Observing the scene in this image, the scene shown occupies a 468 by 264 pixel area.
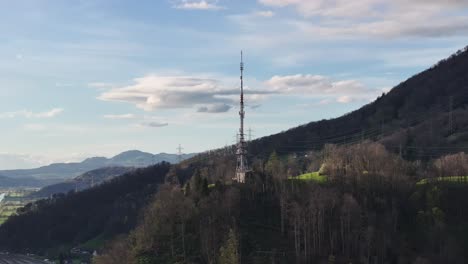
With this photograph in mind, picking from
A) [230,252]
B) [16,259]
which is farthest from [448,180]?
[16,259]

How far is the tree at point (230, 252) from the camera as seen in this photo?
59469 mm

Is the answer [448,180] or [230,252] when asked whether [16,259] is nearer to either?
[230,252]

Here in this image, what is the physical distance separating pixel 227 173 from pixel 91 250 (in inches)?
2800

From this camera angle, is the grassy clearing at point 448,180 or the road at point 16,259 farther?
the road at point 16,259

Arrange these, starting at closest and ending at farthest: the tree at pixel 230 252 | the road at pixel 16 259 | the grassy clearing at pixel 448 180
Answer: the tree at pixel 230 252 < the grassy clearing at pixel 448 180 < the road at pixel 16 259

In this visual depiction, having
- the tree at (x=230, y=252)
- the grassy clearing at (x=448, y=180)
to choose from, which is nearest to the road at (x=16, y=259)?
the grassy clearing at (x=448, y=180)

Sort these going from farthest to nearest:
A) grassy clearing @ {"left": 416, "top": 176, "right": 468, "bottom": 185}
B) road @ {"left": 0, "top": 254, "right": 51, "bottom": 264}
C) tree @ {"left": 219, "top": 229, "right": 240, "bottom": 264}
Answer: road @ {"left": 0, "top": 254, "right": 51, "bottom": 264} → grassy clearing @ {"left": 416, "top": 176, "right": 468, "bottom": 185} → tree @ {"left": 219, "top": 229, "right": 240, "bottom": 264}

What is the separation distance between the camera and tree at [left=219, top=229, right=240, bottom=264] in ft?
195

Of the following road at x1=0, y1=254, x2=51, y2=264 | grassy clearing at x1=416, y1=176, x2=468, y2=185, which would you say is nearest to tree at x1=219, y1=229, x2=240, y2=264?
grassy clearing at x1=416, y1=176, x2=468, y2=185

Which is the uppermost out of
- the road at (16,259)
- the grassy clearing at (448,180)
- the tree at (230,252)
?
the grassy clearing at (448,180)

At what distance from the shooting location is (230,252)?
59812mm

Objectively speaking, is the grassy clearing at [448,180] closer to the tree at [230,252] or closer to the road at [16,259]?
the tree at [230,252]

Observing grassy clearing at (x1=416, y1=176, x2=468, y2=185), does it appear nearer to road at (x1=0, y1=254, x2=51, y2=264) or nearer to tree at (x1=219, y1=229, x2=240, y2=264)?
tree at (x1=219, y1=229, x2=240, y2=264)

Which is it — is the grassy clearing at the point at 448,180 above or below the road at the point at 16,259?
above
